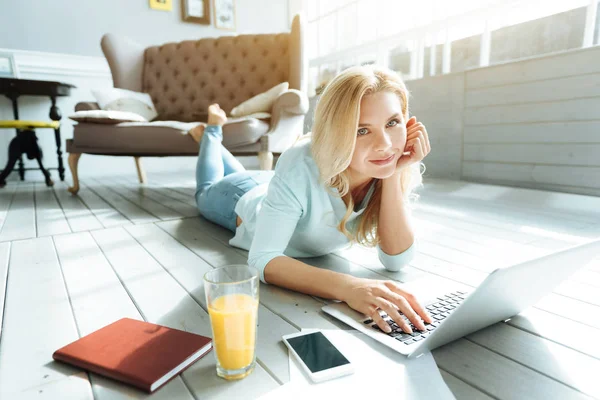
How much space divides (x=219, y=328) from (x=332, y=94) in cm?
53

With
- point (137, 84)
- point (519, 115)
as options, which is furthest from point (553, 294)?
point (137, 84)

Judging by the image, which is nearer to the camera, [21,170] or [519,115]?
[519,115]

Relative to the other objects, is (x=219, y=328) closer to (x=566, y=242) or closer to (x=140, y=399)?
(x=140, y=399)

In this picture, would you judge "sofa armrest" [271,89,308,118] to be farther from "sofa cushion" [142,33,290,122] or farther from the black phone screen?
the black phone screen

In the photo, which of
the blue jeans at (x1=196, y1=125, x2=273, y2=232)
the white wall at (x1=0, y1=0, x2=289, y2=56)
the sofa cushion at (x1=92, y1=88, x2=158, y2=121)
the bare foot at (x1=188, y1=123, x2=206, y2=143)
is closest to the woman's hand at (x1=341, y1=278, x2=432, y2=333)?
the blue jeans at (x1=196, y1=125, x2=273, y2=232)

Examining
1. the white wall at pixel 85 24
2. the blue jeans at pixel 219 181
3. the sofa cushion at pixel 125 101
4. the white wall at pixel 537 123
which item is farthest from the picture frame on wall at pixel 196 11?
the white wall at pixel 537 123

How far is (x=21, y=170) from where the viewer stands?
135 inches

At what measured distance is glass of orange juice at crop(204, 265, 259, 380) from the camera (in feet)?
1.85

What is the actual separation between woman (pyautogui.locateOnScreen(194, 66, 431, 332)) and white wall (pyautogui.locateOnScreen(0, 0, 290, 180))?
3.58 metres

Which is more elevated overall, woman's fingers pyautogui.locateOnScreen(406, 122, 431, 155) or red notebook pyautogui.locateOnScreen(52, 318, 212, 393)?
woman's fingers pyautogui.locateOnScreen(406, 122, 431, 155)

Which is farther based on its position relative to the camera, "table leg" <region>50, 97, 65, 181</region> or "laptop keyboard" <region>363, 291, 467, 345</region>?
"table leg" <region>50, 97, 65, 181</region>

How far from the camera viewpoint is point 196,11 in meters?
4.15

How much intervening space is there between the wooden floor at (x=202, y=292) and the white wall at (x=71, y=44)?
6.13ft

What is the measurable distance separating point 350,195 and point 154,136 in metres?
1.77
